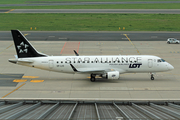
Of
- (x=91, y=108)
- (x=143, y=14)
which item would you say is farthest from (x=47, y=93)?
(x=143, y=14)

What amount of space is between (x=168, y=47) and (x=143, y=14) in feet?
165

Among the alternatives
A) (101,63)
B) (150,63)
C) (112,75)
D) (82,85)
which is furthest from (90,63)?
(150,63)

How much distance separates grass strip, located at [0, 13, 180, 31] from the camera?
265 ft

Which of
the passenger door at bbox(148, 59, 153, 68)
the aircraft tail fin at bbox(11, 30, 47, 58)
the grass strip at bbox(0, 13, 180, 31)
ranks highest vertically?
the grass strip at bbox(0, 13, 180, 31)

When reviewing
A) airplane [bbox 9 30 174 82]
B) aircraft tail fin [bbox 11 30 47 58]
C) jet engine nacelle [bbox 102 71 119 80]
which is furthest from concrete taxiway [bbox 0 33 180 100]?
aircraft tail fin [bbox 11 30 47 58]

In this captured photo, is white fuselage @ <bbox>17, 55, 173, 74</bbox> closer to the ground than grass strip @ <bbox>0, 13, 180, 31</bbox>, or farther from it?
closer to the ground

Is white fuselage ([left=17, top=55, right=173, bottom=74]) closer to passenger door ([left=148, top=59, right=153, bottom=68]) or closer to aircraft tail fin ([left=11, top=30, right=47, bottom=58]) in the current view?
passenger door ([left=148, top=59, right=153, bottom=68])

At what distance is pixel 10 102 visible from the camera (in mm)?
17672

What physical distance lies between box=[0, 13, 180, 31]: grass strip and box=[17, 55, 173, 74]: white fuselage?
44842 millimetres

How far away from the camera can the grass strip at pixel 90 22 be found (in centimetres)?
8069

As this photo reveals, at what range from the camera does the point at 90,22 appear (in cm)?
9006

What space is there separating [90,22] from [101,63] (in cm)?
5665

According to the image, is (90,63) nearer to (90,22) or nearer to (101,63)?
(101,63)

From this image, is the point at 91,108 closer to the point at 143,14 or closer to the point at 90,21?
the point at 90,21
